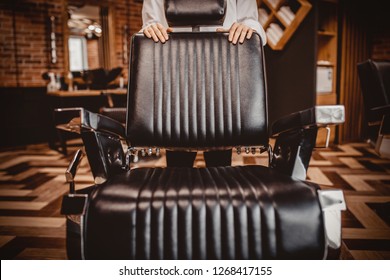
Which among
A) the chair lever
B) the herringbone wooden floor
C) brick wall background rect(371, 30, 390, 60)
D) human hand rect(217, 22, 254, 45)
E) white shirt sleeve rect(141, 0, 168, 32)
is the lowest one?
the herringbone wooden floor

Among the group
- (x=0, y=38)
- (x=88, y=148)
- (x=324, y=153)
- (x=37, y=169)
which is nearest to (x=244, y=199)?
(x=88, y=148)

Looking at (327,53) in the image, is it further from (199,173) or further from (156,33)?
(199,173)

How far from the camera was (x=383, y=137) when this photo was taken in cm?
187

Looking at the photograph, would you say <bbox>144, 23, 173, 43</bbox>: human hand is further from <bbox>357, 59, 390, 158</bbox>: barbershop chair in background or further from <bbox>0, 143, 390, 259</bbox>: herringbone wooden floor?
<bbox>357, 59, 390, 158</bbox>: barbershop chair in background

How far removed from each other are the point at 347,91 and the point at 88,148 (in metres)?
4.18

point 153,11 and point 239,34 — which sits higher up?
point 153,11

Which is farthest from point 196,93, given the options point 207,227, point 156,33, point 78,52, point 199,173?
point 78,52

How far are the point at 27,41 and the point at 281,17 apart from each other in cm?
356

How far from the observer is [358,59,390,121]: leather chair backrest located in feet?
6.88

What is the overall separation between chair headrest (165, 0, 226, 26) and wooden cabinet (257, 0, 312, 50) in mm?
2595

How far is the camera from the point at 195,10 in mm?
1318

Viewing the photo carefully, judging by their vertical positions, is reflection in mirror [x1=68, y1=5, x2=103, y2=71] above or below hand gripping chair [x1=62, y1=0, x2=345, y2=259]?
above

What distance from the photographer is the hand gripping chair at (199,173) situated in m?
0.87

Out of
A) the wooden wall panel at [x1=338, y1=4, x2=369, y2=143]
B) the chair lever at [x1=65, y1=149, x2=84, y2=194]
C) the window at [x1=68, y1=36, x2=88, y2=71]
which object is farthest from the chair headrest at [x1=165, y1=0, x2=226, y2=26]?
the window at [x1=68, y1=36, x2=88, y2=71]
